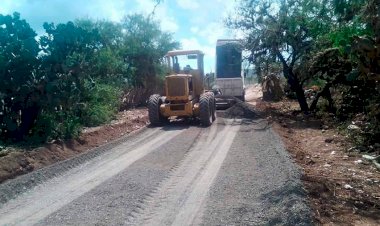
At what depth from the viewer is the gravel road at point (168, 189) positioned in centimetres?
596

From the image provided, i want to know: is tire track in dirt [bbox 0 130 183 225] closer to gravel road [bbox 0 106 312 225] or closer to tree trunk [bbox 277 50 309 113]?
gravel road [bbox 0 106 312 225]

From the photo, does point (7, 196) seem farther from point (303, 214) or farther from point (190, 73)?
point (190, 73)

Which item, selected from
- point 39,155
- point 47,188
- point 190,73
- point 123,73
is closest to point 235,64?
point 123,73

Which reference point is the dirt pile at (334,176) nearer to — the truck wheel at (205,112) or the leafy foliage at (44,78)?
the truck wheel at (205,112)

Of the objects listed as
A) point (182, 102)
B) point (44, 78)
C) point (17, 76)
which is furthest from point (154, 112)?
point (17, 76)

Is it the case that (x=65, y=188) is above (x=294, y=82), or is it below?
below

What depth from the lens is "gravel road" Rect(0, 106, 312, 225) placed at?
596 centimetres

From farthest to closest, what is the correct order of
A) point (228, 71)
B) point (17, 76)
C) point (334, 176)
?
point (228, 71), point (17, 76), point (334, 176)

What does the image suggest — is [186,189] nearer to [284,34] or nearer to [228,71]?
[284,34]

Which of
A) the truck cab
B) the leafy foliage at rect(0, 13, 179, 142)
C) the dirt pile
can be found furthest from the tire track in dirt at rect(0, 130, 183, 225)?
the truck cab

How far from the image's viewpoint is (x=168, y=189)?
7.48 metres

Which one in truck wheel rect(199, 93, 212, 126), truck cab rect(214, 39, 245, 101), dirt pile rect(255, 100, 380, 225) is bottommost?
dirt pile rect(255, 100, 380, 225)

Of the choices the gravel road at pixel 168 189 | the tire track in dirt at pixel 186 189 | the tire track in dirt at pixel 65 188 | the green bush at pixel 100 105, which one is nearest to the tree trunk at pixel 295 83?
the green bush at pixel 100 105

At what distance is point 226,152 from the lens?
11.0 metres
